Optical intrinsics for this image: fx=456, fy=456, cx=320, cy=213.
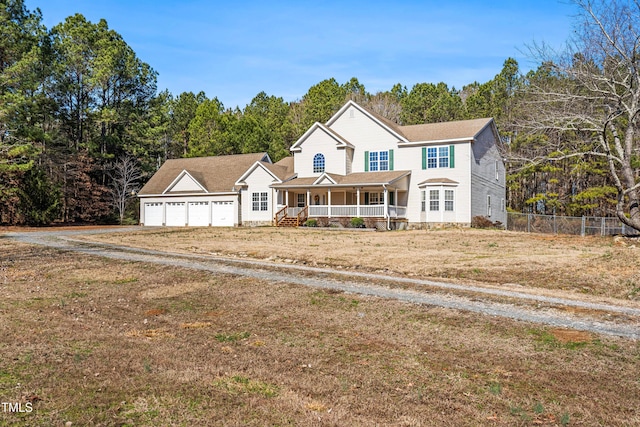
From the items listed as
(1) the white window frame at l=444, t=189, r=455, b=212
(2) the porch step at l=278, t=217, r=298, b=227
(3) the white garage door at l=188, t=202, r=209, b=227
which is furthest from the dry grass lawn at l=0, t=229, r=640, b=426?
(3) the white garage door at l=188, t=202, r=209, b=227

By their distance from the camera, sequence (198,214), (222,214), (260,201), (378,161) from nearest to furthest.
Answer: (378,161) → (260,201) → (222,214) → (198,214)

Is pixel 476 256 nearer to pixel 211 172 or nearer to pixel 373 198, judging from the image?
pixel 373 198

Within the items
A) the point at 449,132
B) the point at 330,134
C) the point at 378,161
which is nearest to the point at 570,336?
the point at 449,132

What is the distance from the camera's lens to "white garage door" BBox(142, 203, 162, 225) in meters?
38.9

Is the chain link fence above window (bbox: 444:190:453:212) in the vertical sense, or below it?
below

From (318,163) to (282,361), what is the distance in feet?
95.0

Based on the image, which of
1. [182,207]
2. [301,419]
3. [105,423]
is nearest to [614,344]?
[301,419]

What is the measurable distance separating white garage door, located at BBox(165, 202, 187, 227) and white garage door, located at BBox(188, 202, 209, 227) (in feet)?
2.19

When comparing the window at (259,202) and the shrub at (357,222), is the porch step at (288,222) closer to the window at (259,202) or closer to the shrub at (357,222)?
the window at (259,202)

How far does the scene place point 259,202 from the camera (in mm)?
35312

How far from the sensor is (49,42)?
134ft

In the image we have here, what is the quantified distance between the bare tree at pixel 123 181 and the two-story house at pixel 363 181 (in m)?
5.98

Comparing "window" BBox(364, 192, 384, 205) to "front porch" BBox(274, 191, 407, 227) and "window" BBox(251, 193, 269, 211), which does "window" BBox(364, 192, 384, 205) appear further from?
"window" BBox(251, 193, 269, 211)

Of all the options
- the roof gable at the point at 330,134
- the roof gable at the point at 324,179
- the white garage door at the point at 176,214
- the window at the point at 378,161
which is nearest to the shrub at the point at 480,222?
the window at the point at 378,161
